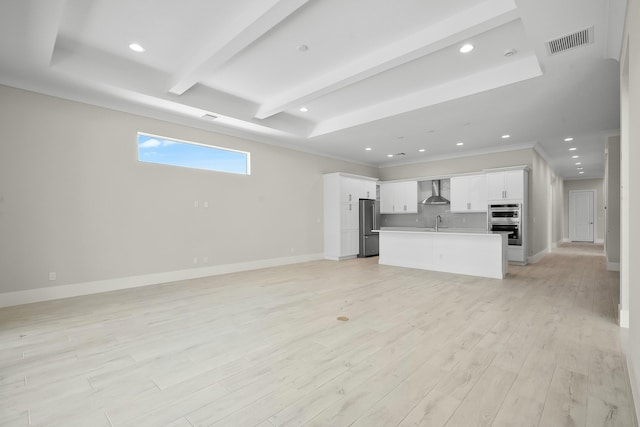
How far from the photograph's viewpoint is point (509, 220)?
721 cm

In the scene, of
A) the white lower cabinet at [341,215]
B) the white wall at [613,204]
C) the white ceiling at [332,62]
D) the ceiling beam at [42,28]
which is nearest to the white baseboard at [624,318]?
the white ceiling at [332,62]

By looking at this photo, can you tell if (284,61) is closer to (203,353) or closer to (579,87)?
(203,353)

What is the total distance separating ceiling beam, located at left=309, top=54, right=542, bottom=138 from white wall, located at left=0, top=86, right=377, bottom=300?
8.18 ft

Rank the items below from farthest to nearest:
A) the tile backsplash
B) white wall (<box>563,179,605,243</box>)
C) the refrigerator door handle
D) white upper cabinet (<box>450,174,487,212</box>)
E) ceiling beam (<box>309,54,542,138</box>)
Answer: white wall (<box>563,179,605,243</box>) < the refrigerator door handle < the tile backsplash < white upper cabinet (<box>450,174,487,212</box>) < ceiling beam (<box>309,54,542,138</box>)

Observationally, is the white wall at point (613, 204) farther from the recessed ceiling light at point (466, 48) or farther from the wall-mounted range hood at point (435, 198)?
the recessed ceiling light at point (466, 48)

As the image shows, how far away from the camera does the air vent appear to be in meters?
2.99

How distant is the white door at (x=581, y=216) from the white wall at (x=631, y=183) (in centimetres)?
1265

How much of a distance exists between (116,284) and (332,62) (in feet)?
15.7

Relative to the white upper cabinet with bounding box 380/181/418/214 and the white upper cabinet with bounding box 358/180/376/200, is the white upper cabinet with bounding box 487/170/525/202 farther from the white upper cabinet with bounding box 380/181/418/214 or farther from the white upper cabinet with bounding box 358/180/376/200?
the white upper cabinet with bounding box 358/180/376/200

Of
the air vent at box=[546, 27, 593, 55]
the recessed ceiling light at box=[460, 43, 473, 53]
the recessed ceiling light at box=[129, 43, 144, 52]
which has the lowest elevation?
the air vent at box=[546, 27, 593, 55]

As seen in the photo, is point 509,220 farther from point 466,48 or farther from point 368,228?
point 466,48

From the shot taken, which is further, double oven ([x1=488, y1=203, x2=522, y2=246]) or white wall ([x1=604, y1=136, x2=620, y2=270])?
double oven ([x1=488, y1=203, x2=522, y2=246])

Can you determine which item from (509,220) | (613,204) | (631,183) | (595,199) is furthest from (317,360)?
(595,199)

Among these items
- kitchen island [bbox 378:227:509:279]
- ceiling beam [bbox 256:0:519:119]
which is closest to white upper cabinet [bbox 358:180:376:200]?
kitchen island [bbox 378:227:509:279]
